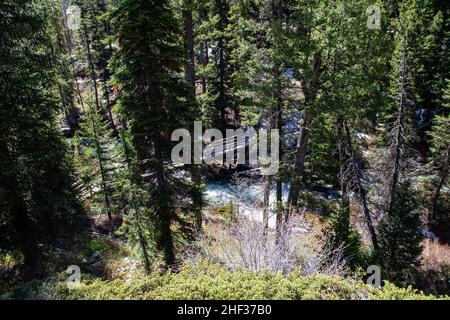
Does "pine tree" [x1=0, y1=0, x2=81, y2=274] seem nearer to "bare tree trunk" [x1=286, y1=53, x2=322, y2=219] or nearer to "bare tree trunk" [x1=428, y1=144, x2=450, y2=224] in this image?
"bare tree trunk" [x1=286, y1=53, x2=322, y2=219]

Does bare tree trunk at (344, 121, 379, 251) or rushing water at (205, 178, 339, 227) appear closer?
bare tree trunk at (344, 121, 379, 251)

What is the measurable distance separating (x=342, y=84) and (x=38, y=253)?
13.1 metres

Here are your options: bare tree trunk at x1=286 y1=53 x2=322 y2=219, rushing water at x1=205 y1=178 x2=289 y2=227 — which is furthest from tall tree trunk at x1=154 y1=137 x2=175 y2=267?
rushing water at x1=205 y1=178 x2=289 y2=227

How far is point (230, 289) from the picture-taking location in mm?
6242

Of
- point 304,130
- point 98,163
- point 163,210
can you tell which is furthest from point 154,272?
point 98,163

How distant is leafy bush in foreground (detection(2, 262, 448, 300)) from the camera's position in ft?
20.3

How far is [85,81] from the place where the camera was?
45.4m

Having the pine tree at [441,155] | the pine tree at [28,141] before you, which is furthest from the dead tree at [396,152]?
the pine tree at [28,141]

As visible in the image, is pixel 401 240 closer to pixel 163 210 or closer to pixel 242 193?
pixel 163 210

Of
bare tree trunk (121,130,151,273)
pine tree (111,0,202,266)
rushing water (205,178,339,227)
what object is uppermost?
pine tree (111,0,202,266)

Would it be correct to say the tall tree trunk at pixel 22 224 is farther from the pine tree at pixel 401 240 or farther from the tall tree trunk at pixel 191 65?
the pine tree at pixel 401 240

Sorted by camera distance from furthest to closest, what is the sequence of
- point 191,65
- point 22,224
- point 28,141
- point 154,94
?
point 191,65, point 22,224, point 28,141, point 154,94
